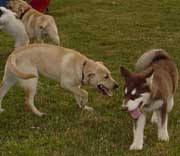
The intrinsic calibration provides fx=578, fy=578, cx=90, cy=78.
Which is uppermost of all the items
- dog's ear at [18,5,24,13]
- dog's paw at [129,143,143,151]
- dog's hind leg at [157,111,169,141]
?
dog's hind leg at [157,111,169,141]

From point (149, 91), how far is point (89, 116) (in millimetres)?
1685

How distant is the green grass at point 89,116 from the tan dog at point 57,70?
341 millimetres

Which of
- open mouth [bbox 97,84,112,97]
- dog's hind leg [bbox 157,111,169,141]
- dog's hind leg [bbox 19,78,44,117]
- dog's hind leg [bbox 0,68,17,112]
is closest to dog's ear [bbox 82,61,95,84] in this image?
open mouth [bbox 97,84,112,97]

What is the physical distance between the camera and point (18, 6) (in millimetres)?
12133

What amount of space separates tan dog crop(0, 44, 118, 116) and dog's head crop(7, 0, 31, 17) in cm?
423

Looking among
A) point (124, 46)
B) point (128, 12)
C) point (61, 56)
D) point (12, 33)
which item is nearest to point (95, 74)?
point (61, 56)

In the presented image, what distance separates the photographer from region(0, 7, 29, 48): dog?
1062 centimetres

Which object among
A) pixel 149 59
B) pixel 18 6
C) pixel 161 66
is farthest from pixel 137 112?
pixel 18 6

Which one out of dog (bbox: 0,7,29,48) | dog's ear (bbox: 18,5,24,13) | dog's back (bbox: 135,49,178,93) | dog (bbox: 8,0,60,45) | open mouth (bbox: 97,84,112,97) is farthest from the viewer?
dog's ear (bbox: 18,5,24,13)

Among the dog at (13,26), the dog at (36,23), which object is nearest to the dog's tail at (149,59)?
the dog at (13,26)

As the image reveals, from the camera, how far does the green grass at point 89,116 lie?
6512 millimetres

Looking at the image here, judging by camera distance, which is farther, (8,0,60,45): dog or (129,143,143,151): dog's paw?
(8,0,60,45): dog

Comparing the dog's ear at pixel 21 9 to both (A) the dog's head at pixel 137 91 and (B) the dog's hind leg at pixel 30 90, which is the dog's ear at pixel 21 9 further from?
(A) the dog's head at pixel 137 91

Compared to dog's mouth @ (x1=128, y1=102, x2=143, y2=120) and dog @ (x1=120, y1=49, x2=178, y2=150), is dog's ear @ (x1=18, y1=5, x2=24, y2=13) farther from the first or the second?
dog's mouth @ (x1=128, y1=102, x2=143, y2=120)
